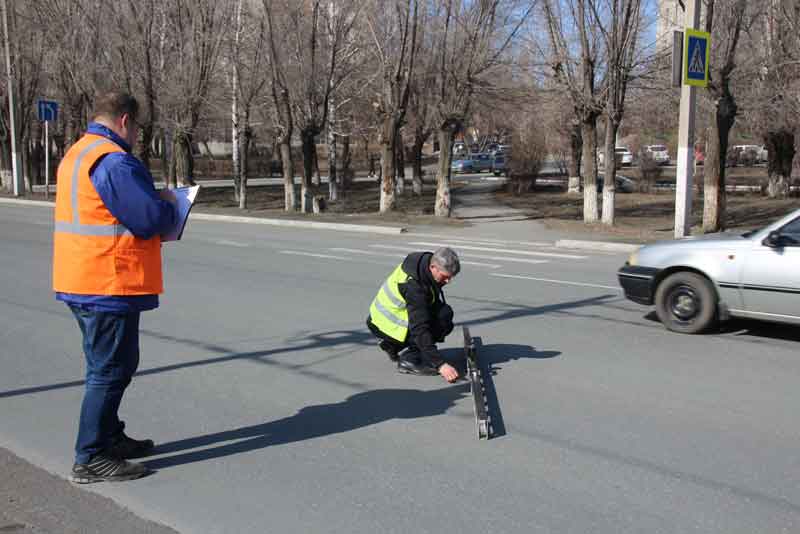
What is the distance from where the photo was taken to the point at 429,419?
5.68 meters

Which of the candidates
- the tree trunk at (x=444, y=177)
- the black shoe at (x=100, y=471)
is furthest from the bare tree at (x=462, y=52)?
the black shoe at (x=100, y=471)

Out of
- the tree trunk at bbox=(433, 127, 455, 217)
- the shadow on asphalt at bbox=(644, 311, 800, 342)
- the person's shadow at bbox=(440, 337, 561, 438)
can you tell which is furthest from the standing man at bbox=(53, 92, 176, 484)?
the tree trunk at bbox=(433, 127, 455, 217)

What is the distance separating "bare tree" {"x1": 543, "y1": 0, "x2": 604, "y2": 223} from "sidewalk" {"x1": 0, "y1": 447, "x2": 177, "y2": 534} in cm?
1922

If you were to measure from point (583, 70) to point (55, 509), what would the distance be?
2004cm

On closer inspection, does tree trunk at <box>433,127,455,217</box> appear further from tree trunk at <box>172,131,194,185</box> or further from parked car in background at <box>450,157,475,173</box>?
parked car in background at <box>450,157,475,173</box>

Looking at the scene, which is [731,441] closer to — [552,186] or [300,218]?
[300,218]

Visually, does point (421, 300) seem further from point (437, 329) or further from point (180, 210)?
point (180, 210)

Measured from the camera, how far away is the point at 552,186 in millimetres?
41469

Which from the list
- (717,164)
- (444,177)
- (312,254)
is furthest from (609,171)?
(312,254)

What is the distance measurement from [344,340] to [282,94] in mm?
20147

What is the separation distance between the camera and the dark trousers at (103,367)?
4277mm

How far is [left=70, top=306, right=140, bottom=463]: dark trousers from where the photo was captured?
4277mm

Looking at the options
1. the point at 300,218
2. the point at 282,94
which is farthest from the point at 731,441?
the point at 282,94

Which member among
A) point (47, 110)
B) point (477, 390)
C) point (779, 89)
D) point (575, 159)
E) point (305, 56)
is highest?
point (305, 56)
